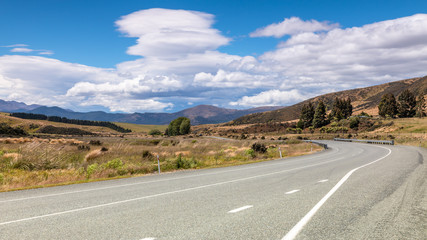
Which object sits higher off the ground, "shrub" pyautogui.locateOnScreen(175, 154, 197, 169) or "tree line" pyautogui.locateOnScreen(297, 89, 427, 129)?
"tree line" pyautogui.locateOnScreen(297, 89, 427, 129)

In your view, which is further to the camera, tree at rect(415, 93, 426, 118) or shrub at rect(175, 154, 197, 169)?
tree at rect(415, 93, 426, 118)

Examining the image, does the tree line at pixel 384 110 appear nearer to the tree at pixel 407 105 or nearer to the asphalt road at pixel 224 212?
the tree at pixel 407 105

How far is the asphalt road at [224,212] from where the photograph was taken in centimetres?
521

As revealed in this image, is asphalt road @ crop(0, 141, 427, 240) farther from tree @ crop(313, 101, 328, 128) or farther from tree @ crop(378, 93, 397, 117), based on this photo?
tree @ crop(378, 93, 397, 117)

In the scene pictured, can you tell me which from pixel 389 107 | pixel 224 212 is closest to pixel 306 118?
pixel 389 107

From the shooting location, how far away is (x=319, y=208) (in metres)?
6.86

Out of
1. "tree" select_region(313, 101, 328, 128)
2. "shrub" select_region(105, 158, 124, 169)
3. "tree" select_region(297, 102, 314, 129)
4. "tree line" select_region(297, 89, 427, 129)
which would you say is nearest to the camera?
"shrub" select_region(105, 158, 124, 169)

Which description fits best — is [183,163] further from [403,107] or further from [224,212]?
[403,107]

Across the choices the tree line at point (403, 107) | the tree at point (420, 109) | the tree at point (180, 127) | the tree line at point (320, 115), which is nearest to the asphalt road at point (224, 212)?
the tree at point (420, 109)

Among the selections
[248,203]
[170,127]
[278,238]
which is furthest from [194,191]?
[170,127]

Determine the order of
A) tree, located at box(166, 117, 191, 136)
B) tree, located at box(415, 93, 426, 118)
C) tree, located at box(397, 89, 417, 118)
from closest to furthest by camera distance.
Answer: tree, located at box(415, 93, 426, 118) < tree, located at box(397, 89, 417, 118) < tree, located at box(166, 117, 191, 136)

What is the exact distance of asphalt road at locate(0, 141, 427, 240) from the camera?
5.21 meters

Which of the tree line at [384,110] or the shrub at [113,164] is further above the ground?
the tree line at [384,110]

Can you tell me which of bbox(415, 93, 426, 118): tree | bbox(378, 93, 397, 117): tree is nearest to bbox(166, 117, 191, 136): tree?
bbox(378, 93, 397, 117): tree
